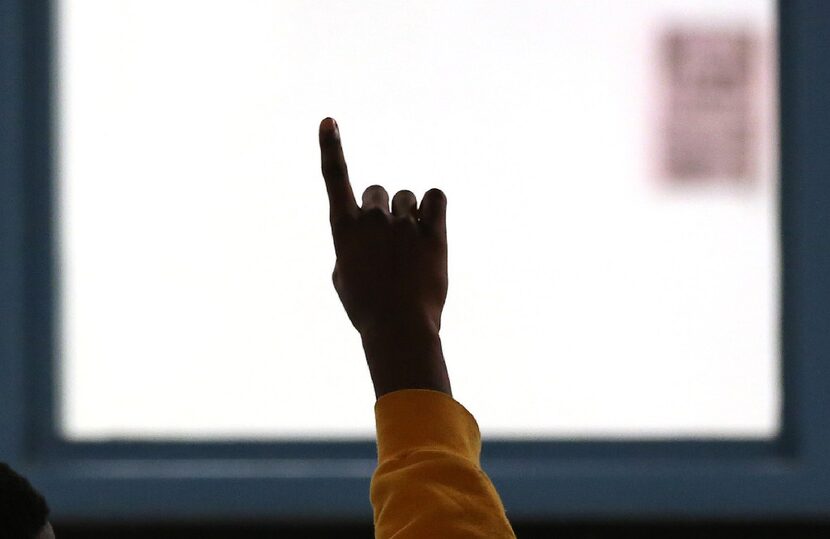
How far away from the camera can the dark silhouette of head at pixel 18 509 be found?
395 mm

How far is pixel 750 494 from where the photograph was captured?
4.24ft

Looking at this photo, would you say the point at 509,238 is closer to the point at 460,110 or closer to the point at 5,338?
the point at 460,110

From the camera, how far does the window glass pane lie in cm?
134

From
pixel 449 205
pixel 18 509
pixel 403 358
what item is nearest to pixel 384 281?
pixel 403 358

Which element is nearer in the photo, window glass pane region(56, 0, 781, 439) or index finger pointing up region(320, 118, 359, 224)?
index finger pointing up region(320, 118, 359, 224)

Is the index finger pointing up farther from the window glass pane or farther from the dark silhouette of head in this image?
the window glass pane

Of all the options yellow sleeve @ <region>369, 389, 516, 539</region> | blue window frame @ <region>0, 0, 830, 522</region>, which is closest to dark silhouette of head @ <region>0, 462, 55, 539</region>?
yellow sleeve @ <region>369, 389, 516, 539</region>

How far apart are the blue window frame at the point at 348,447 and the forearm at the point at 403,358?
884 mm

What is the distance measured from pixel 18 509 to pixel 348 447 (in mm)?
946

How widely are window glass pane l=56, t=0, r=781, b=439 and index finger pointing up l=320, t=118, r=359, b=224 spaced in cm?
91

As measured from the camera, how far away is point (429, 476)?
403 millimetres

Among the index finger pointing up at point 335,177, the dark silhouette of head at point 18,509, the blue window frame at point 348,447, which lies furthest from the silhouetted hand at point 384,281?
the blue window frame at point 348,447

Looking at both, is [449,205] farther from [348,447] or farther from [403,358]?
[403,358]

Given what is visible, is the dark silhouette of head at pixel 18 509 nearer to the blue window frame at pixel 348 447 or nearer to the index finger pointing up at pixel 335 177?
the index finger pointing up at pixel 335 177
